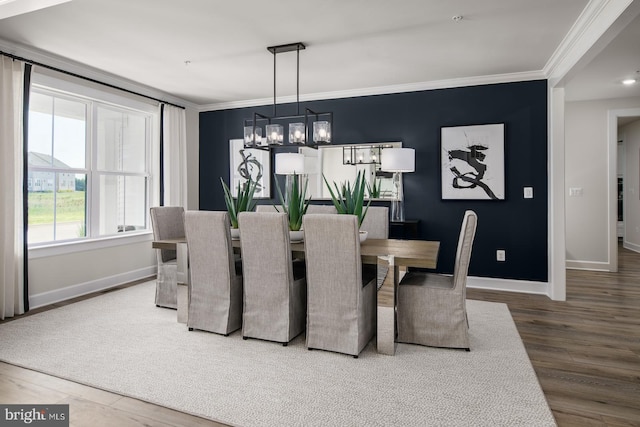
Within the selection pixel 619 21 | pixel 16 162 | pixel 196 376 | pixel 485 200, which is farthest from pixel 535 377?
pixel 16 162

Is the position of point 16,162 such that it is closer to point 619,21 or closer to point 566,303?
point 619,21

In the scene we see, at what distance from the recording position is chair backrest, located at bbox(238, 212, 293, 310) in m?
2.75

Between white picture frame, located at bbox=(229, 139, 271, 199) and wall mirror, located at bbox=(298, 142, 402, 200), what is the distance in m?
0.63

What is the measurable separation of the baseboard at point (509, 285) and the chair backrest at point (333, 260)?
2538mm

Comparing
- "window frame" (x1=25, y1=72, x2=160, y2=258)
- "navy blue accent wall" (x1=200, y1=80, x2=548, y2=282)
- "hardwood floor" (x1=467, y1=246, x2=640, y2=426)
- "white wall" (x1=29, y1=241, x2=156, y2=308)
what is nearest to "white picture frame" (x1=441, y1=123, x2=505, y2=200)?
"navy blue accent wall" (x1=200, y1=80, x2=548, y2=282)

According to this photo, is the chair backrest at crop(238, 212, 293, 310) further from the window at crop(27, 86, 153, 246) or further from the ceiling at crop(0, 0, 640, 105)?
the window at crop(27, 86, 153, 246)

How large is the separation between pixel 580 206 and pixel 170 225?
5.58 meters

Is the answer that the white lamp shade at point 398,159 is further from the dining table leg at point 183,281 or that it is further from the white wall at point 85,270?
the white wall at point 85,270

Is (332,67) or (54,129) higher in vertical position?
(332,67)

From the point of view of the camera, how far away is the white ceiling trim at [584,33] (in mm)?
2574

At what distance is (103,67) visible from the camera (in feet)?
13.7

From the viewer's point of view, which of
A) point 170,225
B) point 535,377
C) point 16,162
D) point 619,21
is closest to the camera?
point 535,377

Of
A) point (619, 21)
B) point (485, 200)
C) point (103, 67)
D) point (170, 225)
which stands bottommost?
point (170, 225)

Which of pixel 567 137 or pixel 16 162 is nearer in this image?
pixel 16 162
